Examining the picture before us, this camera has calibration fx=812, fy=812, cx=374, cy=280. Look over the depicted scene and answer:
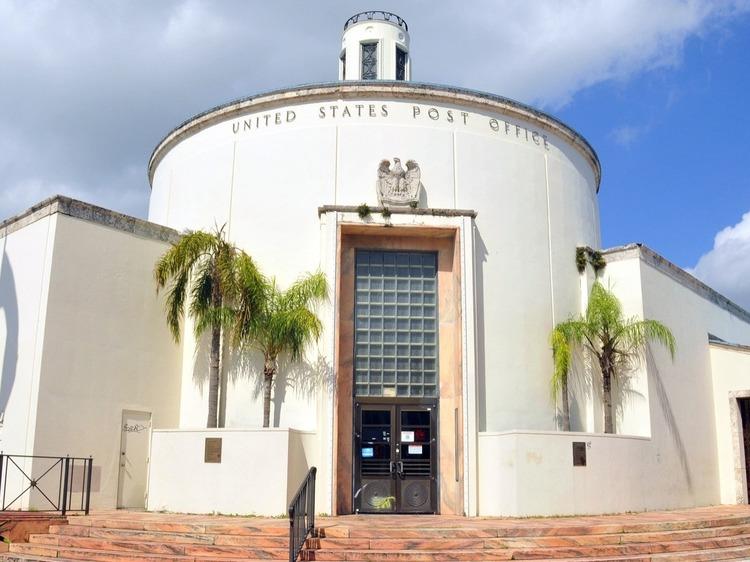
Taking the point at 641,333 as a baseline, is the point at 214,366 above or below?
below

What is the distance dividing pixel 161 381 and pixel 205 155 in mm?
5427

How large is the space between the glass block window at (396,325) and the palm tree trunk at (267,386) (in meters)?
1.72

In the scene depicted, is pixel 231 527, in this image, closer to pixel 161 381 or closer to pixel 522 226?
pixel 161 381

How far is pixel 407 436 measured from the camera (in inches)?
650

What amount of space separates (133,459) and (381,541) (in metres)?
6.70

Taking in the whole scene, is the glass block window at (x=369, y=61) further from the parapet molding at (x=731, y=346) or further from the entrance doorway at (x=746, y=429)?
the entrance doorway at (x=746, y=429)

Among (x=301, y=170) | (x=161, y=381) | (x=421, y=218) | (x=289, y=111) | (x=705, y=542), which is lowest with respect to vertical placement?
(x=705, y=542)

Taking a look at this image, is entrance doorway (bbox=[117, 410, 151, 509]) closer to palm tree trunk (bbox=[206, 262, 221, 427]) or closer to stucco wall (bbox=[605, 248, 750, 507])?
palm tree trunk (bbox=[206, 262, 221, 427])

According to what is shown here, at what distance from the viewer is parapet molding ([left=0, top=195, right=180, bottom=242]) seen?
15805 mm

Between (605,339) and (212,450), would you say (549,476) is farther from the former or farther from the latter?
(212,450)

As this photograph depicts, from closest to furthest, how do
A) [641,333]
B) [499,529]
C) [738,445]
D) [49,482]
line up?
[499,529] < [49,482] < [641,333] < [738,445]

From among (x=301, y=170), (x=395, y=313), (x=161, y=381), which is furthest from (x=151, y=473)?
(x=301, y=170)

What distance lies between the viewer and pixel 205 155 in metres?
19.0

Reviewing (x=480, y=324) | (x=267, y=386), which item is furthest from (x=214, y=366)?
(x=480, y=324)
